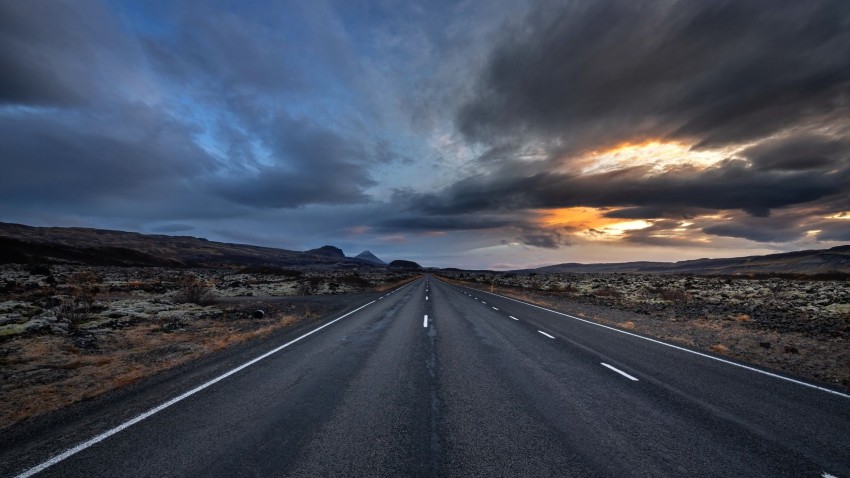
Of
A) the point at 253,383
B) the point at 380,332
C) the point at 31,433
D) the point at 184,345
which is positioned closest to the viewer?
the point at 31,433

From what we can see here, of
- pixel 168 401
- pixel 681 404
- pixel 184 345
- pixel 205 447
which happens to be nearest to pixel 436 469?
pixel 205 447

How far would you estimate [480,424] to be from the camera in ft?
16.3

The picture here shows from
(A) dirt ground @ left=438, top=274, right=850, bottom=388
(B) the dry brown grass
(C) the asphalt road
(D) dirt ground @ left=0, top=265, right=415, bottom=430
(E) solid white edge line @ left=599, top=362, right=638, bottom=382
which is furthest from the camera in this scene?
(A) dirt ground @ left=438, top=274, right=850, bottom=388

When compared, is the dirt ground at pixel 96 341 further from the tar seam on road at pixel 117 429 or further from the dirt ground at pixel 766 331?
the dirt ground at pixel 766 331

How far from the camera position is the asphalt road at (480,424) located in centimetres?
393

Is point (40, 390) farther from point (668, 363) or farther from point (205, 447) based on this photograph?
point (668, 363)

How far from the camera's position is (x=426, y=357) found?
9.20 metres

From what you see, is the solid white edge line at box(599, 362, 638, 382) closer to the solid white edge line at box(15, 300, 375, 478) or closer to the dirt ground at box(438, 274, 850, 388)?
the dirt ground at box(438, 274, 850, 388)

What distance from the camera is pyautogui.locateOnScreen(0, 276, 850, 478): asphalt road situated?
12.9ft

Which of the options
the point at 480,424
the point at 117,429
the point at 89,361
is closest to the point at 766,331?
the point at 480,424

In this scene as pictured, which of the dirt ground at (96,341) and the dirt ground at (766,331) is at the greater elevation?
the dirt ground at (766,331)

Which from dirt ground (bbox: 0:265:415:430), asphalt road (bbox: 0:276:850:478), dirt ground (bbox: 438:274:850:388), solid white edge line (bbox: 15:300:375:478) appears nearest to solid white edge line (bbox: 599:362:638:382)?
asphalt road (bbox: 0:276:850:478)

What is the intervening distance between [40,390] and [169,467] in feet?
→ 18.8

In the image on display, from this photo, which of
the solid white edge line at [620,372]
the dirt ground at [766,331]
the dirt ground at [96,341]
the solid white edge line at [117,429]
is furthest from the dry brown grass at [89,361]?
the dirt ground at [766,331]
